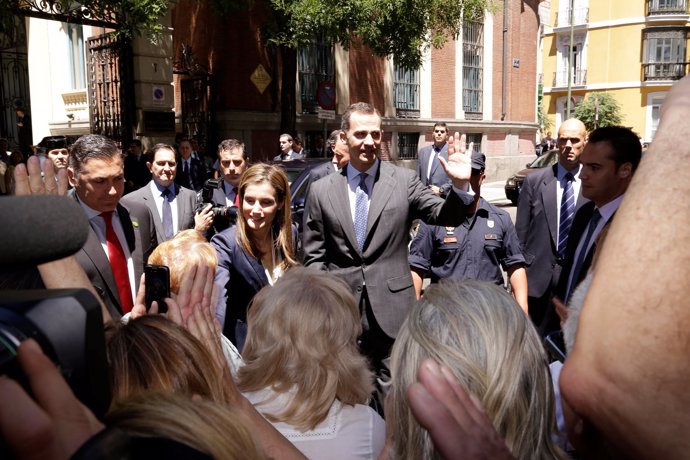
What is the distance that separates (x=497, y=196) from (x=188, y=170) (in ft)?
41.4

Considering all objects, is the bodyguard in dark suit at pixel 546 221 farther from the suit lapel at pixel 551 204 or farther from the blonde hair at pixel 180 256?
the blonde hair at pixel 180 256

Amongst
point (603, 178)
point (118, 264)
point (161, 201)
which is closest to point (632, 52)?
point (161, 201)

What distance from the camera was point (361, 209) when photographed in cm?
402

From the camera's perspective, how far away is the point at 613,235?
2.80ft

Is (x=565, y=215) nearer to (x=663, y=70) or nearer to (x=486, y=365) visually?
(x=486, y=365)

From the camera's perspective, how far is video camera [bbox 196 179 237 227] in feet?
14.6

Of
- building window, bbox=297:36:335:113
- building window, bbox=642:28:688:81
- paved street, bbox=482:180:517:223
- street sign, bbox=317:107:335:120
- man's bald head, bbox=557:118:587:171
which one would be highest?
building window, bbox=642:28:688:81

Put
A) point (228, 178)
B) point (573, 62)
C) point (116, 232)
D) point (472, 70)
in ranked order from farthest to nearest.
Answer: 1. point (573, 62)
2. point (472, 70)
3. point (228, 178)
4. point (116, 232)

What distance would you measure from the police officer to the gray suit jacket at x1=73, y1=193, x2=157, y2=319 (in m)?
1.84

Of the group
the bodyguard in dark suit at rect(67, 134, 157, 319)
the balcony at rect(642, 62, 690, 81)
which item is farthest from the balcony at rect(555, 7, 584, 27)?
the bodyguard in dark suit at rect(67, 134, 157, 319)

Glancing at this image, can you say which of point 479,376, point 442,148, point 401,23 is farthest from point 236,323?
point 401,23

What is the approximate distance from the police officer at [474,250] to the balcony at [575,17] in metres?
43.4

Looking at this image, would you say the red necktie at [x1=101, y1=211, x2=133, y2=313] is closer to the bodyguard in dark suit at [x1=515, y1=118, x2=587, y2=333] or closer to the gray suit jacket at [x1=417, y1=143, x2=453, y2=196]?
the bodyguard in dark suit at [x1=515, y1=118, x2=587, y2=333]

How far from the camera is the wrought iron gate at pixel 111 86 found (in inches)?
509
